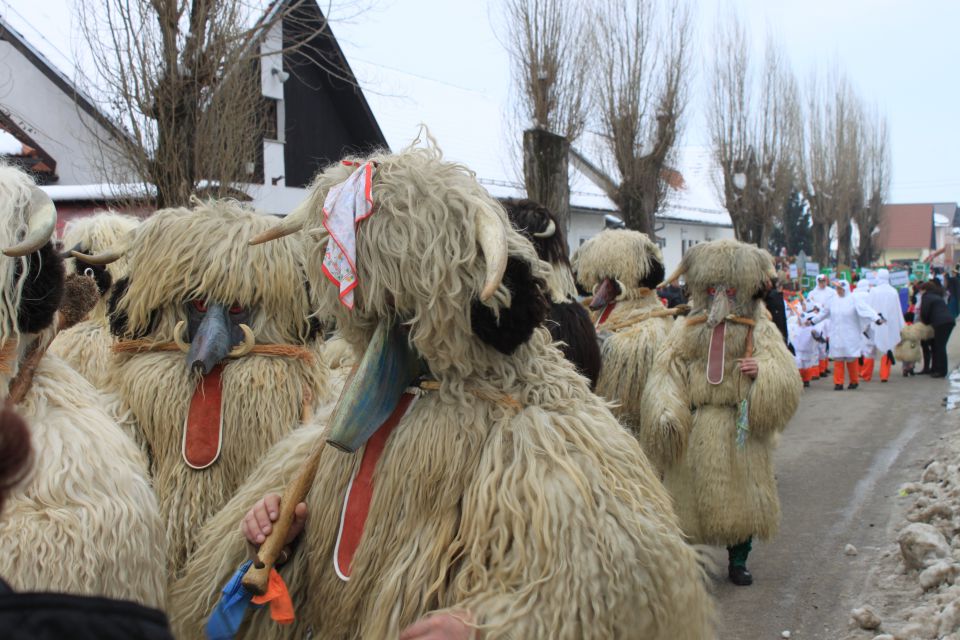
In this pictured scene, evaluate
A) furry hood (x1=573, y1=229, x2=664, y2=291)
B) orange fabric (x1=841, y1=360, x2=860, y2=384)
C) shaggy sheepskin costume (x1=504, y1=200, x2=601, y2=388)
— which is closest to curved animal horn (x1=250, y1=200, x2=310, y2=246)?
shaggy sheepskin costume (x1=504, y1=200, x2=601, y2=388)

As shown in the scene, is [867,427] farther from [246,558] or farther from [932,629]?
[246,558]

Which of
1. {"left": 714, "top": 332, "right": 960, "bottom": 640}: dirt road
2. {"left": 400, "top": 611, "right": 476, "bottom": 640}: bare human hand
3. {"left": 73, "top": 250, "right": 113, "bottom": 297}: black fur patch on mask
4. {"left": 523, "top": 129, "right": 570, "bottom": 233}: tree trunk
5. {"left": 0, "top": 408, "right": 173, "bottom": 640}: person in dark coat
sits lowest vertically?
{"left": 714, "top": 332, "right": 960, "bottom": 640}: dirt road

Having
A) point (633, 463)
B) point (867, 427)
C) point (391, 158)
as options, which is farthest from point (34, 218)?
point (867, 427)

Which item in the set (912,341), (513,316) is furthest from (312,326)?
(912,341)

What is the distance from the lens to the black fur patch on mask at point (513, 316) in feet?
6.69

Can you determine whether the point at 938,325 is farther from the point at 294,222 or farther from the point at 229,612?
the point at 229,612

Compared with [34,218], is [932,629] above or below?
below

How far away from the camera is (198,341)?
10.7 ft

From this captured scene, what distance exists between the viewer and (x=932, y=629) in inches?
164

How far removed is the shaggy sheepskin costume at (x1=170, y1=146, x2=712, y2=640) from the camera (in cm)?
189

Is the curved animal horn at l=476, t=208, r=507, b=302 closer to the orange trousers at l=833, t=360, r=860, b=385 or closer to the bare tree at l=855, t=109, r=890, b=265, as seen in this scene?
the orange trousers at l=833, t=360, r=860, b=385

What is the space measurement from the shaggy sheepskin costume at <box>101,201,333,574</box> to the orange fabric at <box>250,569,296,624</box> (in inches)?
43.5

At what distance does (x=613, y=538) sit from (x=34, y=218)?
1.57 metres

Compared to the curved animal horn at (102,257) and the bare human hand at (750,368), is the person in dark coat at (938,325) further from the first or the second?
the curved animal horn at (102,257)
